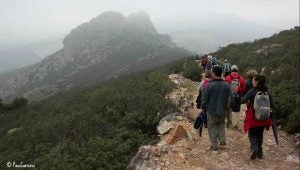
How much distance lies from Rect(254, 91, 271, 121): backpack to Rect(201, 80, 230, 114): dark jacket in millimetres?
713

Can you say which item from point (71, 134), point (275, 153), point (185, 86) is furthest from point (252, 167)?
point (185, 86)

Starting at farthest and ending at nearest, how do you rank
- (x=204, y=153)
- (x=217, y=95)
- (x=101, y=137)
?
(x=101, y=137) < (x=204, y=153) < (x=217, y=95)

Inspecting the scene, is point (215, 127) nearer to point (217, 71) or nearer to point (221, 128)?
point (221, 128)

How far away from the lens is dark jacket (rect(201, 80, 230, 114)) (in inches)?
328

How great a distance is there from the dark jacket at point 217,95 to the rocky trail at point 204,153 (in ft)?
3.74

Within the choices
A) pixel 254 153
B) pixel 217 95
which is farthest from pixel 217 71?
pixel 254 153

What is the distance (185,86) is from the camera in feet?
61.1

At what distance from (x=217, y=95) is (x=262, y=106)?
3.31 feet

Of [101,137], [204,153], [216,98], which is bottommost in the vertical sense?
[101,137]

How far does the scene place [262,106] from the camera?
7867 mm

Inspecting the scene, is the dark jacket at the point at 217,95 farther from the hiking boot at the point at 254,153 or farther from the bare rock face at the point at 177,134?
the bare rock face at the point at 177,134

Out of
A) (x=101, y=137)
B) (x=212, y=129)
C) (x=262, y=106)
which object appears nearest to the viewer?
(x=262, y=106)

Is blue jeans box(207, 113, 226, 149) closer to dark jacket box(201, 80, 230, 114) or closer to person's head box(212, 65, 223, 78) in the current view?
dark jacket box(201, 80, 230, 114)

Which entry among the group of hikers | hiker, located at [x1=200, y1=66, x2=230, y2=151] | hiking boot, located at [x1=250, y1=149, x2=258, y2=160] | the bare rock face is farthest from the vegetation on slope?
hiking boot, located at [x1=250, y1=149, x2=258, y2=160]
